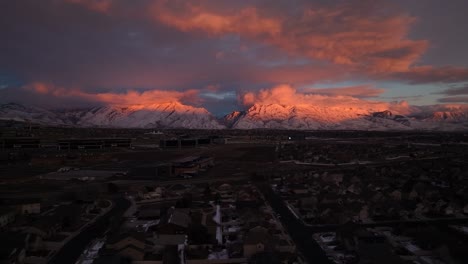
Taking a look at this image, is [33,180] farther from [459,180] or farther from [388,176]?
[459,180]

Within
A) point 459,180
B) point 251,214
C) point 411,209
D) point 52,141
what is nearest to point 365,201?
Result: point 411,209

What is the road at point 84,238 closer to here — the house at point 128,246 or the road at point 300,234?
the house at point 128,246

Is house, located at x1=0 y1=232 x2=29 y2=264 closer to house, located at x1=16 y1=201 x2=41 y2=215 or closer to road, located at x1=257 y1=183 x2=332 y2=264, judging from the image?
house, located at x1=16 y1=201 x2=41 y2=215

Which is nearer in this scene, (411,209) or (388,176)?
(411,209)

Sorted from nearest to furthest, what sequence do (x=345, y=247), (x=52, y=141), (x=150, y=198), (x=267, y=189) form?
1. (x=345, y=247)
2. (x=150, y=198)
3. (x=267, y=189)
4. (x=52, y=141)

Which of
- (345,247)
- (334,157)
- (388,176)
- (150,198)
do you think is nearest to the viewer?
(345,247)

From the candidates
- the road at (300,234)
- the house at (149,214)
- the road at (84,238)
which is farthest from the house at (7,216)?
the road at (300,234)

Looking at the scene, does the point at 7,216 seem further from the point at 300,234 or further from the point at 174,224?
the point at 300,234
